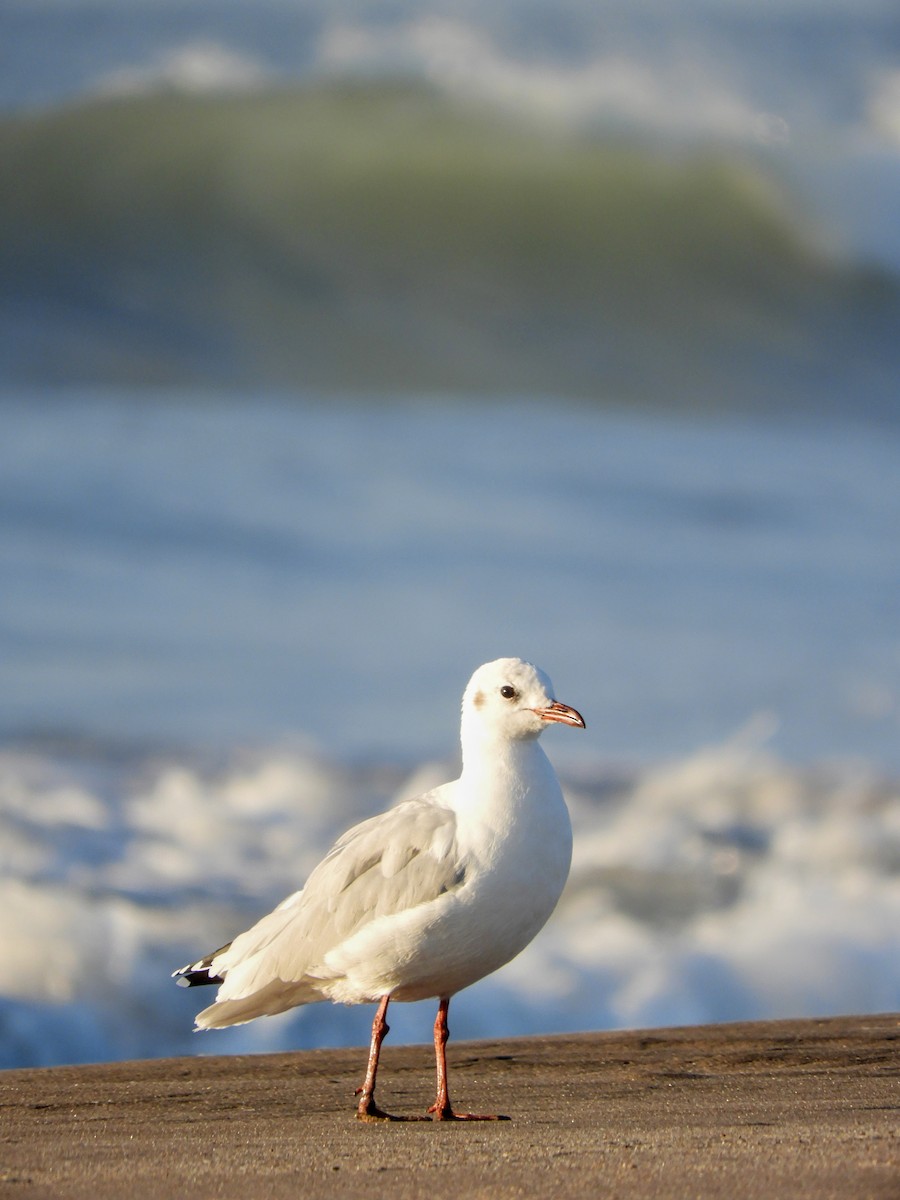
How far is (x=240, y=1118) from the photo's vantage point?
5.64m

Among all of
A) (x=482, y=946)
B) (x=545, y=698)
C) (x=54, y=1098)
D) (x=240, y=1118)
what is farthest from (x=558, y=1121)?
(x=54, y=1098)

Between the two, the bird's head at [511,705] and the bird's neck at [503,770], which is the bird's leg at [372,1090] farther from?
the bird's head at [511,705]

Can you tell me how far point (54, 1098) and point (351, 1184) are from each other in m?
1.97

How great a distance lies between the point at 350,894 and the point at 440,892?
340 mm

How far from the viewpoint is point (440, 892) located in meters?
5.71

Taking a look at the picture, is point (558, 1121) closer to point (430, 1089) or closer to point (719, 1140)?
point (719, 1140)

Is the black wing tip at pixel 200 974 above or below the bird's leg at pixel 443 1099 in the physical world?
above

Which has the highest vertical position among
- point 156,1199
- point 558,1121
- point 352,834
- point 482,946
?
point 352,834

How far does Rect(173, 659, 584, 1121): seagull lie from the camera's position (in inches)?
225

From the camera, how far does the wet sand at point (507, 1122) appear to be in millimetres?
4398

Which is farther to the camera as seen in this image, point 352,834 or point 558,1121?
point 352,834

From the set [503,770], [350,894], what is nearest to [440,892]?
[350,894]

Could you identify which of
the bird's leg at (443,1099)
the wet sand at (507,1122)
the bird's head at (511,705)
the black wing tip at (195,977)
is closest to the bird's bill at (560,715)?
the bird's head at (511,705)

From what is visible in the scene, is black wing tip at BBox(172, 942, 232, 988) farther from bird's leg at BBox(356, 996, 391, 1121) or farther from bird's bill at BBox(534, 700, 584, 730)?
bird's bill at BBox(534, 700, 584, 730)
